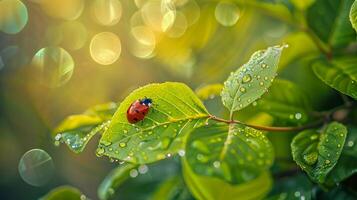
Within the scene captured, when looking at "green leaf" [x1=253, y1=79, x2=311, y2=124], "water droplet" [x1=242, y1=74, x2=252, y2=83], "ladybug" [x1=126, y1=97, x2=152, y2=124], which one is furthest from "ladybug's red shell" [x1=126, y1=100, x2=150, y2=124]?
"green leaf" [x1=253, y1=79, x2=311, y2=124]

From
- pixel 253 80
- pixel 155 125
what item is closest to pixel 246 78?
pixel 253 80

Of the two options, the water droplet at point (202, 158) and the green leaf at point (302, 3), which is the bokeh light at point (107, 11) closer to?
the green leaf at point (302, 3)

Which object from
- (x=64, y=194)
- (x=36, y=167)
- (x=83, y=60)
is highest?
(x=64, y=194)

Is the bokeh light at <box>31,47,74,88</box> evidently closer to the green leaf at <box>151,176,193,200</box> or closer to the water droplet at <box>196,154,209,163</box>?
the green leaf at <box>151,176,193,200</box>

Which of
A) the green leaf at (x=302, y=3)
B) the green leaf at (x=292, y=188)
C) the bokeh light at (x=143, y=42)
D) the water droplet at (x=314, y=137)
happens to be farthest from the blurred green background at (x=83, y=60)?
the water droplet at (x=314, y=137)

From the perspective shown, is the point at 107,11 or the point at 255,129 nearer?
the point at 255,129

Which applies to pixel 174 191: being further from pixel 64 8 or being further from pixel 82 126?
pixel 64 8
